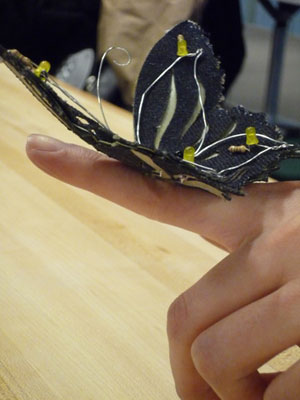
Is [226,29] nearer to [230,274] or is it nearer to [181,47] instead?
[181,47]

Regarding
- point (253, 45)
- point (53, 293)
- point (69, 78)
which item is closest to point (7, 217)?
point (53, 293)

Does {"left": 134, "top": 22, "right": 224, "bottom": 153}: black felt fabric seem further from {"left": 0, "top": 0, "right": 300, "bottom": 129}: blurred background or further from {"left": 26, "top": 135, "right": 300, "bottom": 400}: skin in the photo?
{"left": 0, "top": 0, "right": 300, "bottom": 129}: blurred background

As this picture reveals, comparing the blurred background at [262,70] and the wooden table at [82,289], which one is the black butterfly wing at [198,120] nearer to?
the wooden table at [82,289]

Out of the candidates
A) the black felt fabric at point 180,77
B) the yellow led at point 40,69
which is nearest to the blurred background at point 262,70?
the black felt fabric at point 180,77

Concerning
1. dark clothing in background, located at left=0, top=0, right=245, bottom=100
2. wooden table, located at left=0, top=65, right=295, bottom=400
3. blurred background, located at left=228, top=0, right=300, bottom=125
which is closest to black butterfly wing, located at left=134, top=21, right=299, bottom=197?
wooden table, located at left=0, top=65, right=295, bottom=400

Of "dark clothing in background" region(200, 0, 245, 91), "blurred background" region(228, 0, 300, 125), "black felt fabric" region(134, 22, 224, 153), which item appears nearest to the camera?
"black felt fabric" region(134, 22, 224, 153)

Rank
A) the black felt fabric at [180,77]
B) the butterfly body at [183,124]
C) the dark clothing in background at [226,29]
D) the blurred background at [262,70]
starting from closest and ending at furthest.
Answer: the butterfly body at [183,124], the black felt fabric at [180,77], the dark clothing in background at [226,29], the blurred background at [262,70]
